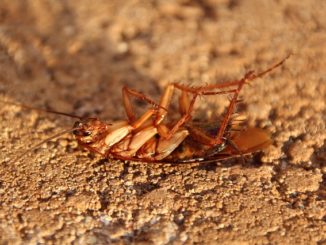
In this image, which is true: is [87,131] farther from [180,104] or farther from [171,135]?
[180,104]

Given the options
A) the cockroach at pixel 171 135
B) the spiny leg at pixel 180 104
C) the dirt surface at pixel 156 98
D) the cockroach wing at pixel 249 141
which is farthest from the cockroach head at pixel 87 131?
the cockroach wing at pixel 249 141

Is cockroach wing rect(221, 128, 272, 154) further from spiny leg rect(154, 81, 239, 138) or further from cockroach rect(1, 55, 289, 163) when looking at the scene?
spiny leg rect(154, 81, 239, 138)

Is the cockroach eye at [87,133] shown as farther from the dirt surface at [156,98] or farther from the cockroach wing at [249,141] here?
the cockroach wing at [249,141]

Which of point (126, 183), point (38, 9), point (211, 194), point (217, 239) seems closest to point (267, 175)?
point (211, 194)

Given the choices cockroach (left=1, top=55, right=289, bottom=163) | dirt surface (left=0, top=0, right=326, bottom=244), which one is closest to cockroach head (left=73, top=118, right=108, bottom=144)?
cockroach (left=1, top=55, right=289, bottom=163)

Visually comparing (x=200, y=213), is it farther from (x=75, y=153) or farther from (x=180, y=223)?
(x=75, y=153)

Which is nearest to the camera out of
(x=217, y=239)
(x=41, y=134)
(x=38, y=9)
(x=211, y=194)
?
(x=217, y=239)

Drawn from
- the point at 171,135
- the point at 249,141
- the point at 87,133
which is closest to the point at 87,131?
the point at 87,133
